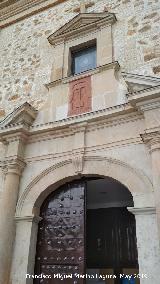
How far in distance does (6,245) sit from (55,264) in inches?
25.8

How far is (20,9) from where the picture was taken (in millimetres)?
6121

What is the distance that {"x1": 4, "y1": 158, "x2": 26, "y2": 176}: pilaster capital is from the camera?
398cm

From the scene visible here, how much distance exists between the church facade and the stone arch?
Answer: 1cm

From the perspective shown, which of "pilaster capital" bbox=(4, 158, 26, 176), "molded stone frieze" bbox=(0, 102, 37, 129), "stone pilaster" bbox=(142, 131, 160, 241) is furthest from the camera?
"molded stone frieze" bbox=(0, 102, 37, 129)

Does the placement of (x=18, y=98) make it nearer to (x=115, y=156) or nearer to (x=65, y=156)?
(x=65, y=156)

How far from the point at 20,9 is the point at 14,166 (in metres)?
3.89

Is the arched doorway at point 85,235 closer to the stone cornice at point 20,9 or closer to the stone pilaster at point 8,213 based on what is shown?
the stone pilaster at point 8,213

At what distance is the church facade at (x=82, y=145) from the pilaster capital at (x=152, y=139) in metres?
0.01

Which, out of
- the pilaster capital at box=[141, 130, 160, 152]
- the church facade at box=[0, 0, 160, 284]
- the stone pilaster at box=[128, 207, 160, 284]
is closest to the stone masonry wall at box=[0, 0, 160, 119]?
the church facade at box=[0, 0, 160, 284]

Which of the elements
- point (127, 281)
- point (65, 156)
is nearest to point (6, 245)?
point (65, 156)

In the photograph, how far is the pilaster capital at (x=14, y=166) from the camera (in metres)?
3.98

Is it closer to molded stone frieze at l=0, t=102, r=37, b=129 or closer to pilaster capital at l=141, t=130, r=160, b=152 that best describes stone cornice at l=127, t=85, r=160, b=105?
pilaster capital at l=141, t=130, r=160, b=152

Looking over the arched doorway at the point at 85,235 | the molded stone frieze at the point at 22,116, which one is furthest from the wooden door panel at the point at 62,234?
the molded stone frieze at the point at 22,116

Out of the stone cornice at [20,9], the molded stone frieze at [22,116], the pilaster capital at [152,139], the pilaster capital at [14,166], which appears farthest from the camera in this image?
the stone cornice at [20,9]
